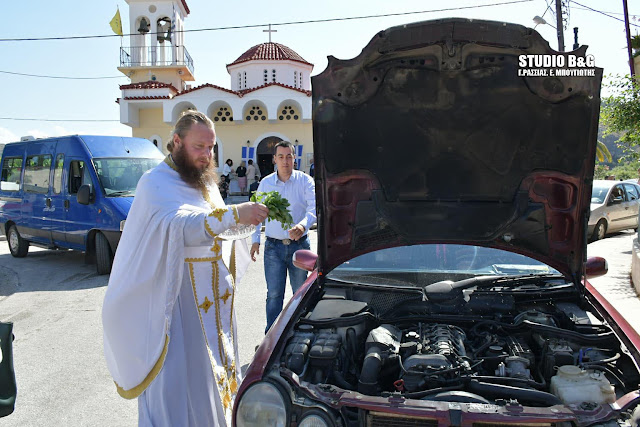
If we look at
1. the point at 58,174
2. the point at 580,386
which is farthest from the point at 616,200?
the point at 58,174

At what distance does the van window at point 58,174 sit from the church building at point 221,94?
546 inches

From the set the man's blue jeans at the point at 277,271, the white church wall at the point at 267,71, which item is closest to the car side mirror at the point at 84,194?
the man's blue jeans at the point at 277,271

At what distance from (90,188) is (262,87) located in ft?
50.2

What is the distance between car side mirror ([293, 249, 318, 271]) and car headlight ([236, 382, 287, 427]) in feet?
5.66

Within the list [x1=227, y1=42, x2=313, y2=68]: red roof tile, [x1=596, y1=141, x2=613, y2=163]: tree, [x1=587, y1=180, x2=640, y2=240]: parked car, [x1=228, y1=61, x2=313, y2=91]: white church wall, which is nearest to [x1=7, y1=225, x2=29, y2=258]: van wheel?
[x1=587, y1=180, x2=640, y2=240]: parked car

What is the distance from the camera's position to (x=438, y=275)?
3893 mm

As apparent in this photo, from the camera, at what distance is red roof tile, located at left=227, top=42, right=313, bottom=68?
88.6 ft

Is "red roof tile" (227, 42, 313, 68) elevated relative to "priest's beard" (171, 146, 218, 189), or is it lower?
elevated

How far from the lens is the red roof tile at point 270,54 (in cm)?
2700

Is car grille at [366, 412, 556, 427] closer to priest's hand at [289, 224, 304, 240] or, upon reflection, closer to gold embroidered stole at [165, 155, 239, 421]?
gold embroidered stole at [165, 155, 239, 421]

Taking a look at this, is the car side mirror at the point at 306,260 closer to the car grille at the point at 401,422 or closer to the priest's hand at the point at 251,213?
the priest's hand at the point at 251,213

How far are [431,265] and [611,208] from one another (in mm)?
11308

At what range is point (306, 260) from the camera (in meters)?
4.34

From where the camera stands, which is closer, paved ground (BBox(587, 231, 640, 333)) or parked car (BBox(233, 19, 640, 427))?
parked car (BBox(233, 19, 640, 427))
